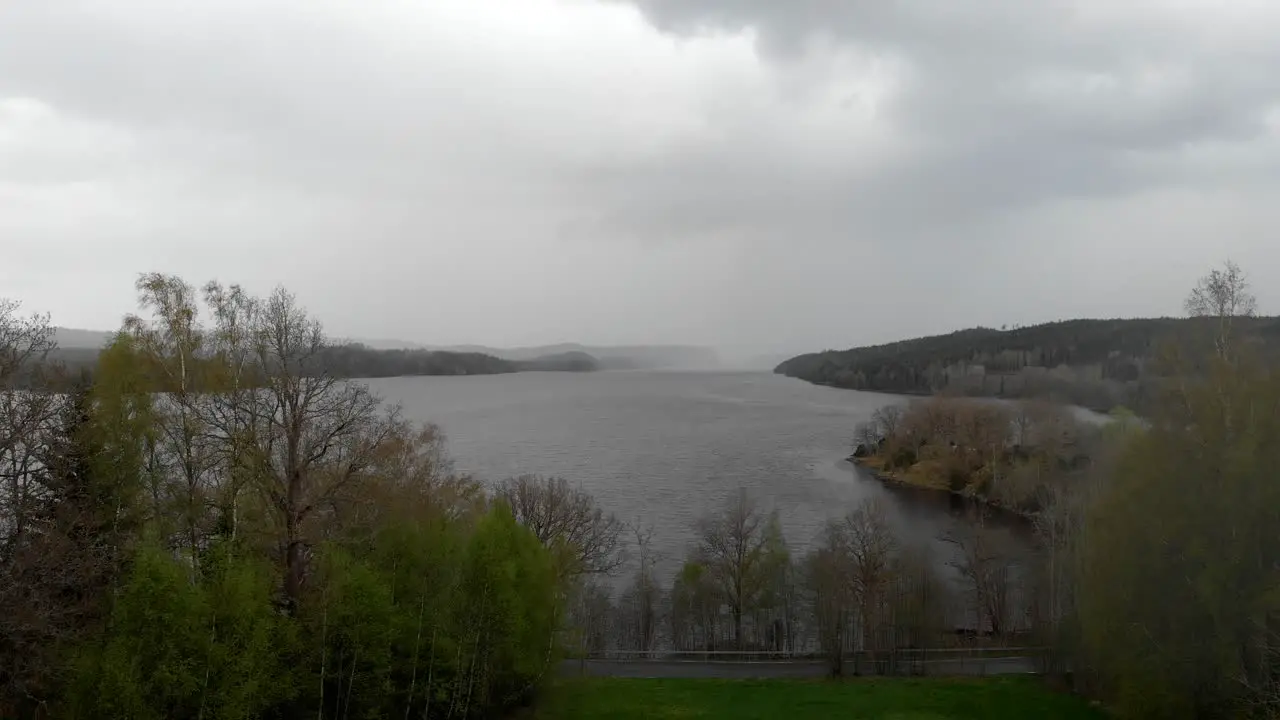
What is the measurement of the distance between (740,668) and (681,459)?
124ft

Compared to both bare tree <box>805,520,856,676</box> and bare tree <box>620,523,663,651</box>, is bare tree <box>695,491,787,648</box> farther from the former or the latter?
bare tree <box>620,523,663,651</box>

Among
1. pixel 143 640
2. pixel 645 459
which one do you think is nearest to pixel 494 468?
pixel 645 459

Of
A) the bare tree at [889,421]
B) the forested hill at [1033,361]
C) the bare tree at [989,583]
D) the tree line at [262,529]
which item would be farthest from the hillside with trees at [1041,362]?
the tree line at [262,529]

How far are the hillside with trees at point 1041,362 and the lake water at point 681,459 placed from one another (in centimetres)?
1627

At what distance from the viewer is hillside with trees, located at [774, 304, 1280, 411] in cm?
1484

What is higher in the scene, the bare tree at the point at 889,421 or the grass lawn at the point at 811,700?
the bare tree at the point at 889,421

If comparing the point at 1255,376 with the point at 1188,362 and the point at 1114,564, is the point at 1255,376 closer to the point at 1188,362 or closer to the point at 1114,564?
the point at 1188,362

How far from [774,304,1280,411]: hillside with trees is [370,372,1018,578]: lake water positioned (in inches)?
641

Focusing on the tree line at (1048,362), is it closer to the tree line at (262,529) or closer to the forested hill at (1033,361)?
the forested hill at (1033,361)

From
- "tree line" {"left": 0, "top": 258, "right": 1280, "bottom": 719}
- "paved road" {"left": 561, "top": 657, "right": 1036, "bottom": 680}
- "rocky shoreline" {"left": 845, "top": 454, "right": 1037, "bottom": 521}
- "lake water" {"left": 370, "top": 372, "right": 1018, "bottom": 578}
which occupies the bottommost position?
"paved road" {"left": 561, "top": 657, "right": 1036, "bottom": 680}

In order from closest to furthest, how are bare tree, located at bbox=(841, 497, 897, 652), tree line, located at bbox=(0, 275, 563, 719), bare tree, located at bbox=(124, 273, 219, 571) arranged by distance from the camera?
tree line, located at bbox=(0, 275, 563, 719), bare tree, located at bbox=(124, 273, 219, 571), bare tree, located at bbox=(841, 497, 897, 652)

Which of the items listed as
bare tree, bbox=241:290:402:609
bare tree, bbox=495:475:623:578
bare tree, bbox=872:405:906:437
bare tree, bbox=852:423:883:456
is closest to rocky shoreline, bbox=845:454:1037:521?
bare tree, bbox=852:423:883:456

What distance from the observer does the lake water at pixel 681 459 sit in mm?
41459

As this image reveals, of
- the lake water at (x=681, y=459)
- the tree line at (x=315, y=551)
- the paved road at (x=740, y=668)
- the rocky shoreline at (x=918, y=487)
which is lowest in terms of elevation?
the paved road at (x=740, y=668)
